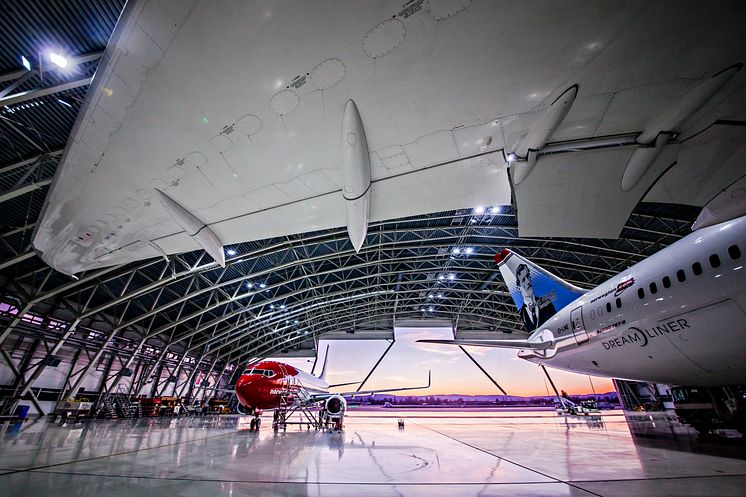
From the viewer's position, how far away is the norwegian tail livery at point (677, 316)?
4.63 m

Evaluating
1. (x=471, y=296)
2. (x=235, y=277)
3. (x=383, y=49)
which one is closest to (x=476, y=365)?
(x=471, y=296)

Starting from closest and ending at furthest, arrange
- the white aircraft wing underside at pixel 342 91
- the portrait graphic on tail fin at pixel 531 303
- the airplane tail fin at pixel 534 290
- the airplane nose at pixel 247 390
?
the white aircraft wing underside at pixel 342 91 → the airplane tail fin at pixel 534 290 → the portrait graphic on tail fin at pixel 531 303 → the airplane nose at pixel 247 390

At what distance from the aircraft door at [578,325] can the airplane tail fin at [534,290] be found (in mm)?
1395

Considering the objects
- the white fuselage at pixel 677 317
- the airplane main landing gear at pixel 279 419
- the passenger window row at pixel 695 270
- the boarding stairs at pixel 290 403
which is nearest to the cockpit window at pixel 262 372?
the boarding stairs at pixel 290 403

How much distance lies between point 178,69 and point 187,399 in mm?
34229

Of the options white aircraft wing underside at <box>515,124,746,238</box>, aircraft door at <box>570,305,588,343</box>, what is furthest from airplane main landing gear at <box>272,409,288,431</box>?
white aircraft wing underside at <box>515,124,746,238</box>

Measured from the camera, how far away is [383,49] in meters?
2.45

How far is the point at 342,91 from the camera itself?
9.04 feet

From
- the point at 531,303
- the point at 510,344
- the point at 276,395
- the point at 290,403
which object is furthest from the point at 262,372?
the point at 531,303

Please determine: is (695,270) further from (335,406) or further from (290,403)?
(290,403)

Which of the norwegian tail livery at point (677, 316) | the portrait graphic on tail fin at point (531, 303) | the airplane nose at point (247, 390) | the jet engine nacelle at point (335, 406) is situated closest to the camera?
the norwegian tail livery at point (677, 316)

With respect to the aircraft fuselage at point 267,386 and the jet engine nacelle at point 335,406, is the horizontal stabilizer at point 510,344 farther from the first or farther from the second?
the aircraft fuselage at point 267,386

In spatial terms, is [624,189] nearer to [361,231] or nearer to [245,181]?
[361,231]

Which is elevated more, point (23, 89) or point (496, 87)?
point (23, 89)
